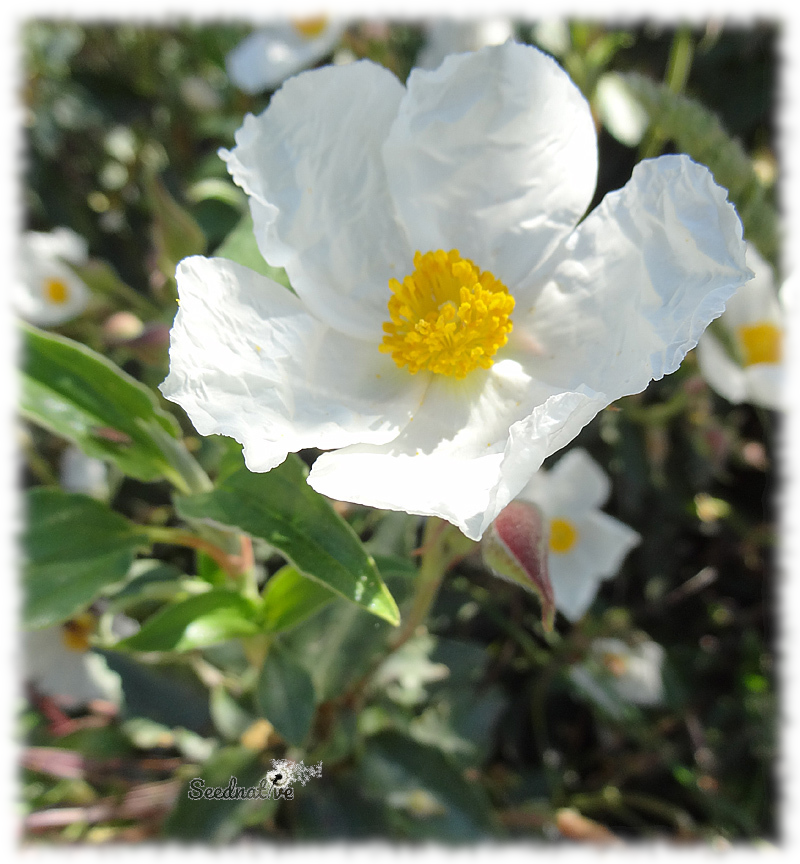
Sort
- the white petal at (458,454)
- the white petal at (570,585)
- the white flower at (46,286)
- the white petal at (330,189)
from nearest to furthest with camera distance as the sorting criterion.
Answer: the white petal at (458,454) → the white petal at (330,189) → the white petal at (570,585) → the white flower at (46,286)

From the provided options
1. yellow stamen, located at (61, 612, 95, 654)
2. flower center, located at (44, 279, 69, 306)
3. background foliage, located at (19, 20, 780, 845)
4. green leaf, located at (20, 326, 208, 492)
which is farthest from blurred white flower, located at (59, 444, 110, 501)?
green leaf, located at (20, 326, 208, 492)

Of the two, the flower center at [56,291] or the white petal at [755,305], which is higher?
the white petal at [755,305]

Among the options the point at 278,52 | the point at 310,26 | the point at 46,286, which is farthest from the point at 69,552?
the point at 310,26

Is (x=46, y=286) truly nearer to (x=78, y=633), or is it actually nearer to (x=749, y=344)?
(x=78, y=633)

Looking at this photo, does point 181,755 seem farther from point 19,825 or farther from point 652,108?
point 652,108

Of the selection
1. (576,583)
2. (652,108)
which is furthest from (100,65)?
(576,583)

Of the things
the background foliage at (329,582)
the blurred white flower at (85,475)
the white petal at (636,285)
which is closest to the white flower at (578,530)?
the background foliage at (329,582)

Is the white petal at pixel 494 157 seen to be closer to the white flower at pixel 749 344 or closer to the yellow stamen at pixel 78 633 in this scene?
the white flower at pixel 749 344
